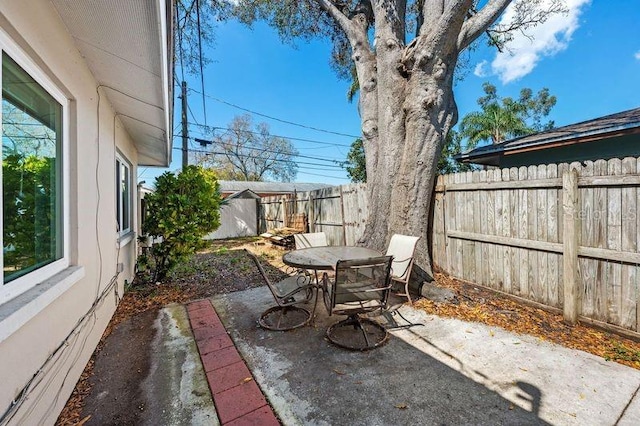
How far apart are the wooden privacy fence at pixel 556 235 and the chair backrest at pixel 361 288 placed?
2.11 metres

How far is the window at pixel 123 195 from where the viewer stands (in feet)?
15.3

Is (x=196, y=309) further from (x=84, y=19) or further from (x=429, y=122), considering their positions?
(x=429, y=122)

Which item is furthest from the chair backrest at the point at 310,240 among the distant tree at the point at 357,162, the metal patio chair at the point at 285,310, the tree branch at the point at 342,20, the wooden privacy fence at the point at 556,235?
the distant tree at the point at 357,162

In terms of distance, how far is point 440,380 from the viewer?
2240mm

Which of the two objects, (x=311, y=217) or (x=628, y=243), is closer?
(x=628, y=243)

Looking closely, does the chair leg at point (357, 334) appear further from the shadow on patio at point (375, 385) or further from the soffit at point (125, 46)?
the soffit at point (125, 46)

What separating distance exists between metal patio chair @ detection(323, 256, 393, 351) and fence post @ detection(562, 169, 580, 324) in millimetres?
2096

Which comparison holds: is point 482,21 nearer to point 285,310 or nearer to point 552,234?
point 552,234

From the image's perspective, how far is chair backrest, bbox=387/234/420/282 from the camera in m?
3.74

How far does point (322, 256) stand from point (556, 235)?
9.28 feet

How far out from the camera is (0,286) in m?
1.40

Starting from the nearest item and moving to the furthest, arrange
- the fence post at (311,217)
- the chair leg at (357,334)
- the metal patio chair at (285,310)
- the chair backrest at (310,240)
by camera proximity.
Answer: the chair leg at (357,334)
the metal patio chair at (285,310)
the chair backrest at (310,240)
the fence post at (311,217)

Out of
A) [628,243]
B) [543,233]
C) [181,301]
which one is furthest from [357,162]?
[628,243]

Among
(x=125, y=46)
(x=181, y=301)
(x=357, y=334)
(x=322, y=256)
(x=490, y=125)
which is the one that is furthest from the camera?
(x=490, y=125)
